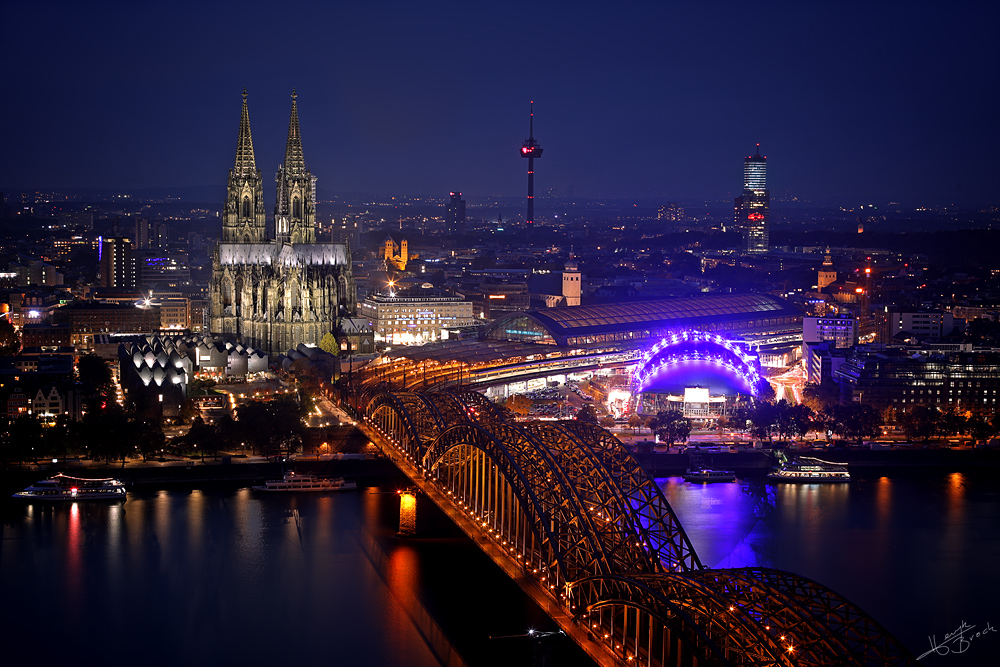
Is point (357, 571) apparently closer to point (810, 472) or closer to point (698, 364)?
point (810, 472)

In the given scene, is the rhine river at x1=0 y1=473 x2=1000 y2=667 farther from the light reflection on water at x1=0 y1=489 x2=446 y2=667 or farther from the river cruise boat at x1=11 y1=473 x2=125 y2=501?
the river cruise boat at x1=11 y1=473 x2=125 y2=501

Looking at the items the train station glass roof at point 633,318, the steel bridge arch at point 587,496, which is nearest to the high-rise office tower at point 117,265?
the train station glass roof at point 633,318

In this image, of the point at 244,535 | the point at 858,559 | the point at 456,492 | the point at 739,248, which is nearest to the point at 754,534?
the point at 858,559

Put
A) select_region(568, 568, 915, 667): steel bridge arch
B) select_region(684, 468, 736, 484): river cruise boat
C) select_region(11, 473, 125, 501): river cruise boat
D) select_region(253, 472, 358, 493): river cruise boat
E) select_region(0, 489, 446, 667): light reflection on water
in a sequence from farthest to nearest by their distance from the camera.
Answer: select_region(684, 468, 736, 484): river cruise boat
select_region(253, 472, 358, 493): river cruise boat
select_region(11, 473, 125, 501): river cruise boat
select_region(0, 489, 446, 667): light reflection on water
select_region(568, 568, 915, 667): steel bridge arch

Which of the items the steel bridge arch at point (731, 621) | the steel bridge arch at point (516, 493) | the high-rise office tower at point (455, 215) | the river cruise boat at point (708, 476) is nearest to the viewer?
the steel bridge arch at point (731, 621)

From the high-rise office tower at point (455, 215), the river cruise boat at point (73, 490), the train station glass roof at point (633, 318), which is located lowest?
the river cruise boat at point (73, 490)

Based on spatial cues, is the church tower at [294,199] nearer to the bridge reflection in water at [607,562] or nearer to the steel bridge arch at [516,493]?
the bridge reflection in water at [607,562]

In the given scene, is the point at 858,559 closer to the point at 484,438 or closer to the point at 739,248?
the point at 484,438

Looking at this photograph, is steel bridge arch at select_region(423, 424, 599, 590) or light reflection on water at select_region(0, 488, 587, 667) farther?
light reflection on water at select_region(0, 488, 587, 667)

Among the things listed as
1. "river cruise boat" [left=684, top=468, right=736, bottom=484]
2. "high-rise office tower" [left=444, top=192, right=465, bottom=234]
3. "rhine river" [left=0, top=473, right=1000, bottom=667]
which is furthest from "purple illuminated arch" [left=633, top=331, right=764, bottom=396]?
"high-rise office tower" [left=444, top=192, right=465, bottom=234]
